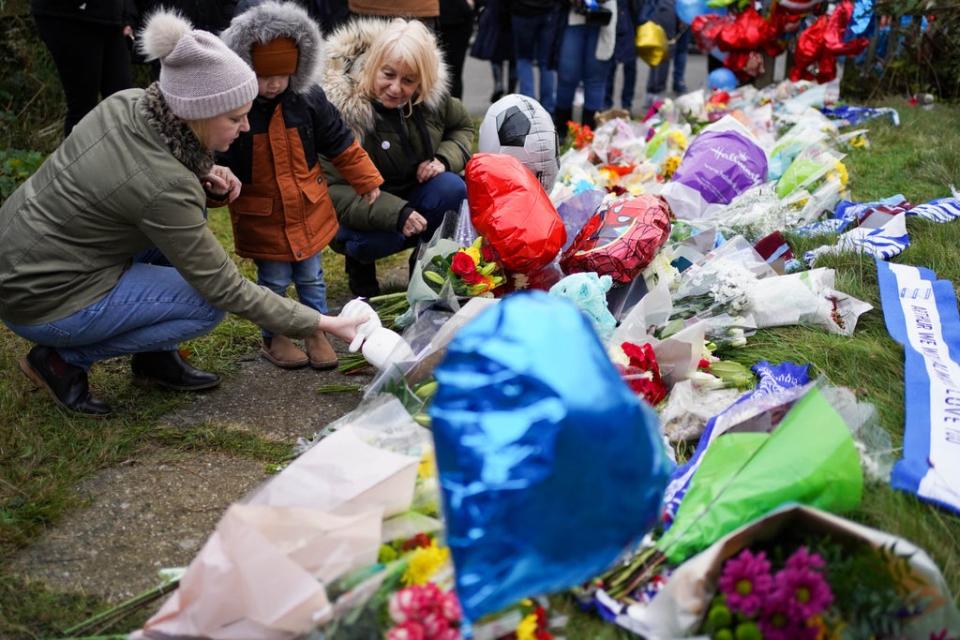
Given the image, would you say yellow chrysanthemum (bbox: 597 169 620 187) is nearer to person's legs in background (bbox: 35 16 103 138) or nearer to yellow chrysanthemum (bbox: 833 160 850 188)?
yellow chrysanthemum (bbox: 833 160 850 188)

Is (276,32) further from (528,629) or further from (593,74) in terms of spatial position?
(593,74)

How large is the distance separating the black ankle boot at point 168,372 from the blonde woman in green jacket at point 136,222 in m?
0.24

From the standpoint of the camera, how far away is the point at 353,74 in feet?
11.4

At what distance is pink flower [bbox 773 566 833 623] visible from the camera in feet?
5.15

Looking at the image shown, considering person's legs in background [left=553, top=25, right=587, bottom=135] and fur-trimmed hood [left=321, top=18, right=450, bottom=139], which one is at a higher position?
fur-trimmed hood [left=321, top=18, right=450, bottom=139]

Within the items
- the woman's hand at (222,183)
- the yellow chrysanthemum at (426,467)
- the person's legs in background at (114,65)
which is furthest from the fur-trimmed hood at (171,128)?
the person's legs in background at (114,65)

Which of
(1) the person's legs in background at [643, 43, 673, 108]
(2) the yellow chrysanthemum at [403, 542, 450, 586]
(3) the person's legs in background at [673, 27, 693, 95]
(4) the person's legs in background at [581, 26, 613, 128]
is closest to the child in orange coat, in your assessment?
(2) the yellow chrysanthemum at [403, 542, 450, 586]

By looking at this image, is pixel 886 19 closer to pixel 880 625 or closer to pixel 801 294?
pixel 801 294

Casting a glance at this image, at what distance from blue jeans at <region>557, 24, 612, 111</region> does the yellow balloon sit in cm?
84

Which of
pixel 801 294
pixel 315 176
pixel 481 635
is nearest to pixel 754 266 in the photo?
pixel 801 294

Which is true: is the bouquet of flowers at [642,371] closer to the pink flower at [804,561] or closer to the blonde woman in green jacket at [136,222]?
the blonde woman in green jacket at [136,222]

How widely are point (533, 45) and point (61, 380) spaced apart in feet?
15.2

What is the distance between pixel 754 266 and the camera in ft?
10.7

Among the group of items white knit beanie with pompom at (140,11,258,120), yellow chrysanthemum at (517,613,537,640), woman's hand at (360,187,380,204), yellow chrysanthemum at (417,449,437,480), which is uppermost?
white knit beanie with pompom at (140,11,258,120)
